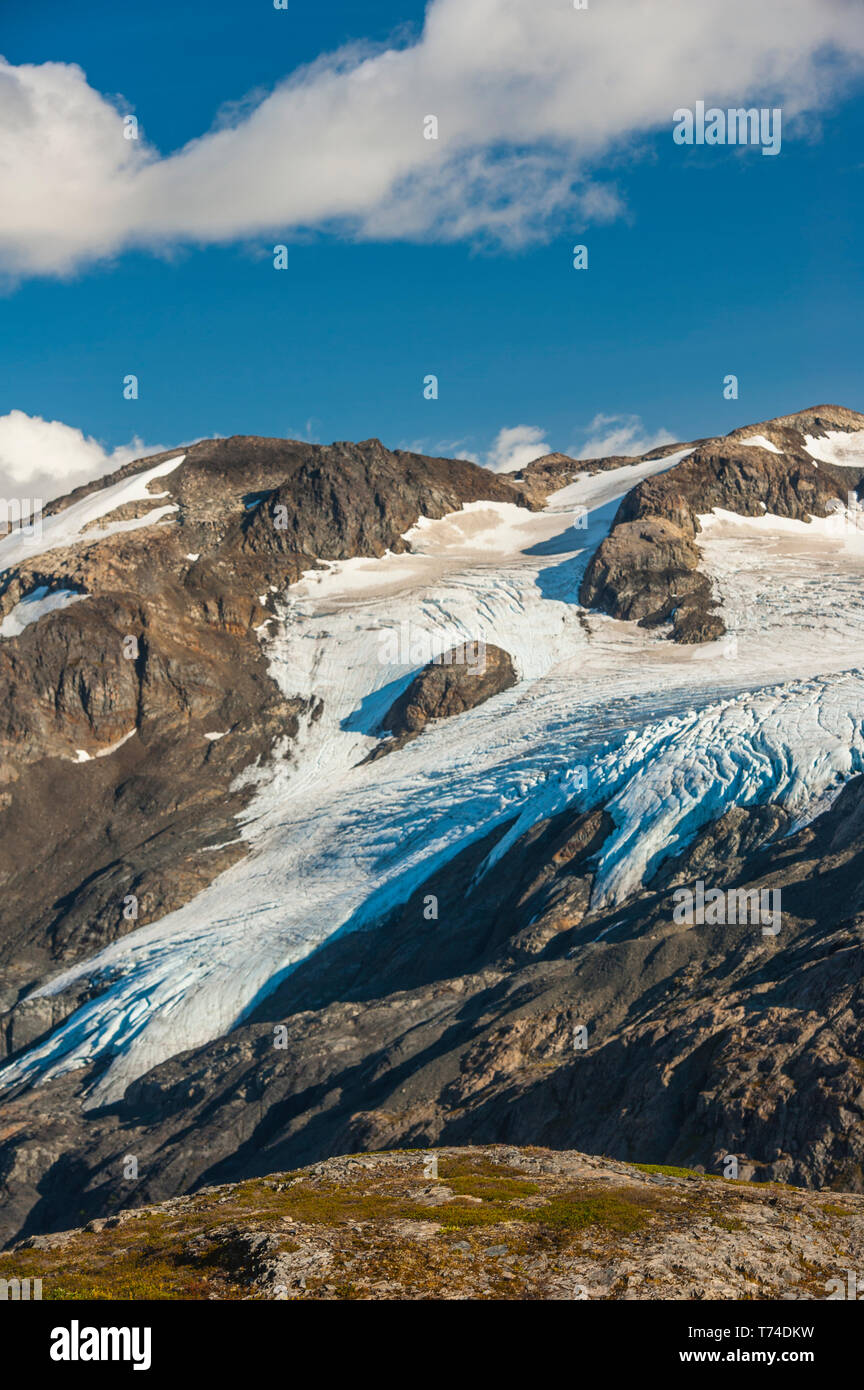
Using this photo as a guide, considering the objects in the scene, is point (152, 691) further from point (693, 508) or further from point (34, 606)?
point (693, 508)

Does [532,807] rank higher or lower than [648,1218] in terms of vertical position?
higher

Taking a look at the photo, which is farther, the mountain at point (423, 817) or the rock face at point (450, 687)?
the rock face at point (450, 687)

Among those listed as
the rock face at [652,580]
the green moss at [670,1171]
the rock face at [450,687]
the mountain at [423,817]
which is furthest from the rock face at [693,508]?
the green moss at [670,1171]

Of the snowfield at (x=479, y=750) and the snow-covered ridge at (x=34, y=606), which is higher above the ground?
the snow-covered ridge at (x=34, y=606)

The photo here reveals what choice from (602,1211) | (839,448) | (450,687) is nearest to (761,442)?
(839,448)

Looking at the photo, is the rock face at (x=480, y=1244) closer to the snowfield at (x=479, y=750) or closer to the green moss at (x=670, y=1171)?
the green moss at (x=670, y=1171)
